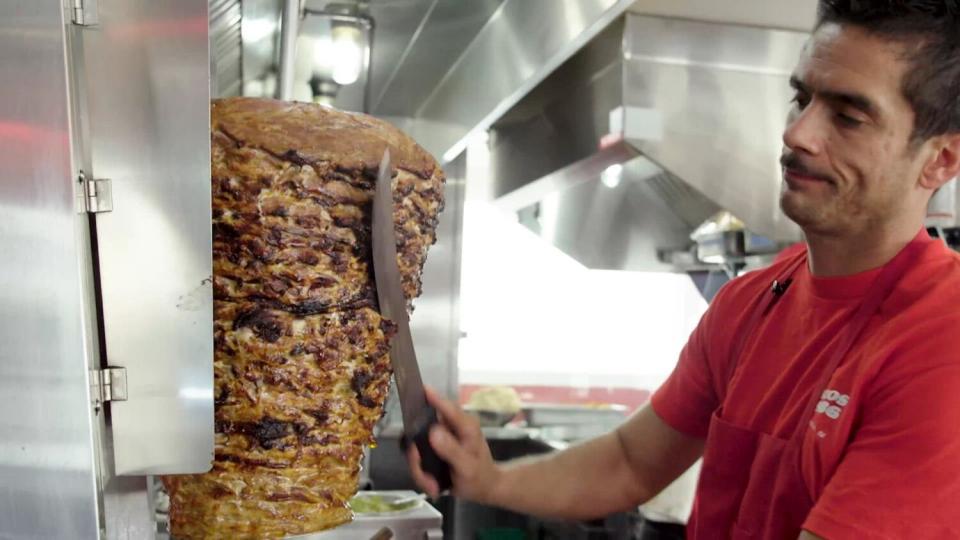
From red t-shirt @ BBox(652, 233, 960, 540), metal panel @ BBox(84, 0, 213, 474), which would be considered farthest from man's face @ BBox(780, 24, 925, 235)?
metal panel @ BBox(84, 0, 213, 474)

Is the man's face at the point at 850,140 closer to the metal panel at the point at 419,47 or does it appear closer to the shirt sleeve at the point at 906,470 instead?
the shirt sleeve at the point at 906,470

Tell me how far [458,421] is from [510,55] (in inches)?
24.3

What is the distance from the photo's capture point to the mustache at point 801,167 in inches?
46.0

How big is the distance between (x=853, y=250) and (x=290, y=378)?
0.96 m

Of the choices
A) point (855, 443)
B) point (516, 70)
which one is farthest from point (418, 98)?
point (855, 443)

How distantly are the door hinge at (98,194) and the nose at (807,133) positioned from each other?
0.95 metres

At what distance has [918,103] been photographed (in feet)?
3.70

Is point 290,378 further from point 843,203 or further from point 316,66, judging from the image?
point 316,66

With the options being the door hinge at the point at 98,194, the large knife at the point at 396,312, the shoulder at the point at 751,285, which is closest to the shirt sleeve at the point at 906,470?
the shoulder at the point at 751,285

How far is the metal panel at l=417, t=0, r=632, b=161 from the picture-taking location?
1.07 meters

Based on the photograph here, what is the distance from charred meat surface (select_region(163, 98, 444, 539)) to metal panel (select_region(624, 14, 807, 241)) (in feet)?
5.54

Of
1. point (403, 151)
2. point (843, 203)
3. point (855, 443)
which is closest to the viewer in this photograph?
point (403, 151)

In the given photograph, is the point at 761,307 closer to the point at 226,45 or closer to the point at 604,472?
the point at 604,472

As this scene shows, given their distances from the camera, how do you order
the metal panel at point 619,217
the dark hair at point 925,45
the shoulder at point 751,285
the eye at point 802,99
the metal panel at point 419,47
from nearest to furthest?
1. the dark hair at point 925,45
2. the eye at point 802,99
3. the metal panel at point 419,47
4. the shoulder at point 751,285
5. the metal panel at point 619,217
